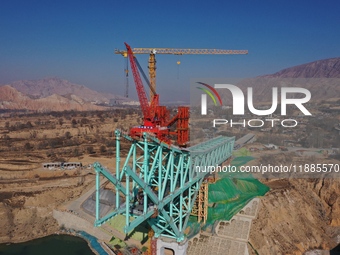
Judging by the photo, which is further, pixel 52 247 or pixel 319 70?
pixel 319 70

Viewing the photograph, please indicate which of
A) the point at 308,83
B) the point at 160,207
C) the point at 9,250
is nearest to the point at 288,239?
the point at 160,207

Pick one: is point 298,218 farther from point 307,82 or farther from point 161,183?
point 307,82

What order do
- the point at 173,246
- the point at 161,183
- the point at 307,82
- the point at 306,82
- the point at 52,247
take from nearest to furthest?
the point at 161,183 → the point at 173,246 → the point at 52,247 → the point at 306,82 → the point at 307,82

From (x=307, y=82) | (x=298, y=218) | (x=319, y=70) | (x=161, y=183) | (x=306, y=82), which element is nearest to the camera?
(x=161, y=183)

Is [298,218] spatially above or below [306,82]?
below

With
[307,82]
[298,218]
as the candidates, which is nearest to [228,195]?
[298,218]

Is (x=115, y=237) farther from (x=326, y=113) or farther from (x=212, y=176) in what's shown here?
(x=326, y=113)
